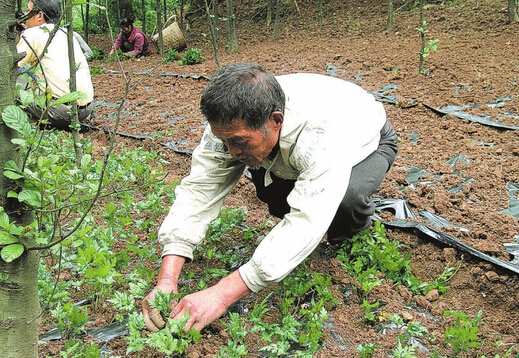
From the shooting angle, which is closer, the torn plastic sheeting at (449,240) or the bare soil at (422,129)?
the bare soil at (422,129)

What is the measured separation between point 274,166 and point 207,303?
33.8 inches

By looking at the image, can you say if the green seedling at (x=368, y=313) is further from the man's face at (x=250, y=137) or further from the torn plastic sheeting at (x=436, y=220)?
the torn plastic sheeting at (x=436, y=220)

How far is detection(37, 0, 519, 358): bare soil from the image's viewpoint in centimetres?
244

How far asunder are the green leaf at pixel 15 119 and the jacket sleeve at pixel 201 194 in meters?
1.14

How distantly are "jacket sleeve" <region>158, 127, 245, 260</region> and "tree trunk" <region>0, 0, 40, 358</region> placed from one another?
838mm

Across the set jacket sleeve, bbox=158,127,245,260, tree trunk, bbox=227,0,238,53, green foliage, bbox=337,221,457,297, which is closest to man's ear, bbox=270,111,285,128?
jacket sleeve, bbox=158,127,245,260

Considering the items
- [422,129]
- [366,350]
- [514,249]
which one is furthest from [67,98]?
[422,129]

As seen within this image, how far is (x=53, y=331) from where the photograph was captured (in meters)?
2.26

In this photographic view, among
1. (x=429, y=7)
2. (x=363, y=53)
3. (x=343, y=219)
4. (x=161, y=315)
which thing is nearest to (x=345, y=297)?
(x=343, y=219)

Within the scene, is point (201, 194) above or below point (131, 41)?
above

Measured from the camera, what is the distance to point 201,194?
8.35 ft

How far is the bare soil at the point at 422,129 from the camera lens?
7.99 feet

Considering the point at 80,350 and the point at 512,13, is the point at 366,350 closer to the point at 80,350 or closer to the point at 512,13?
the point at 80,350

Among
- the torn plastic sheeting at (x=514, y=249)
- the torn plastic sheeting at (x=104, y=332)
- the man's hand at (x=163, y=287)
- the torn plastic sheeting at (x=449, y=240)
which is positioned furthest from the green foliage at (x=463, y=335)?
the torn plastic sheeting at (x=104, y=332)
